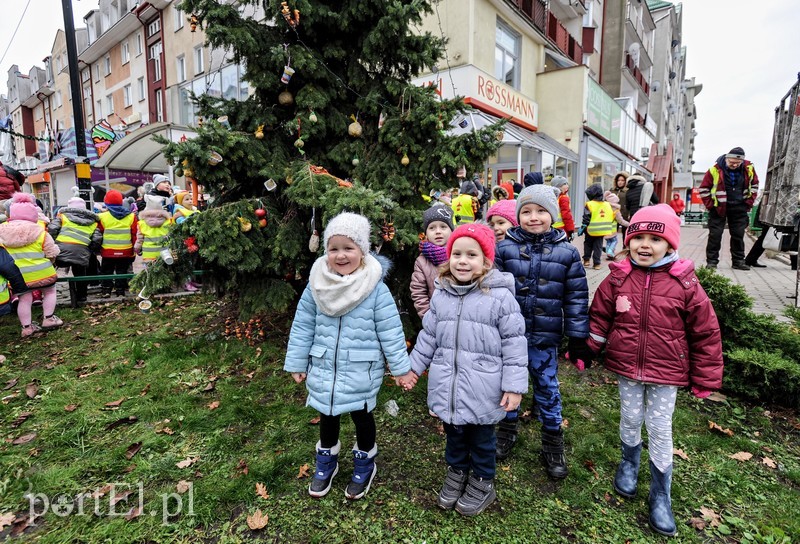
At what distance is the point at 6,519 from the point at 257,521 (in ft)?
5.00

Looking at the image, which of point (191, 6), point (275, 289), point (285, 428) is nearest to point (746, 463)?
point (285, 428)

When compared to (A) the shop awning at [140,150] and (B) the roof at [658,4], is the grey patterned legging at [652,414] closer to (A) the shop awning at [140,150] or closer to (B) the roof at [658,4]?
(A) the shop awning at [140,150]

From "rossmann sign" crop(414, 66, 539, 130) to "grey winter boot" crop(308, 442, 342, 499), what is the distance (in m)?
9.12

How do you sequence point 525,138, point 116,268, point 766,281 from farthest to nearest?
point 525,138 < point 116,268 < point 766,281

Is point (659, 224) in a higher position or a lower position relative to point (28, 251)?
higher

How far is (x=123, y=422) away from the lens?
11.6 feet

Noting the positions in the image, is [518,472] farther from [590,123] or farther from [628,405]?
[590,123]

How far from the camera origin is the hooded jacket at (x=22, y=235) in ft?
16.8

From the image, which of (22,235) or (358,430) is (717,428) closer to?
(358,430)

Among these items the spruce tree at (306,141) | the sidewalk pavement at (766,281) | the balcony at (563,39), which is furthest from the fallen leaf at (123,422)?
the balcony at (563,39)

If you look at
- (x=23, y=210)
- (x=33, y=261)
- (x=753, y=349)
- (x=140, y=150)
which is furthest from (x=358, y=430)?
(x=140, y=150)

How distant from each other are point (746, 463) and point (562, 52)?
18769mm

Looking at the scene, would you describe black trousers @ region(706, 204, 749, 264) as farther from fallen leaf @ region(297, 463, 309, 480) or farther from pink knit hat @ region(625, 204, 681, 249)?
fallen leaf @ region(297, 463, 309, 480)

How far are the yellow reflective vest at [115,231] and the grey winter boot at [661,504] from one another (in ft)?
26.1
